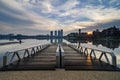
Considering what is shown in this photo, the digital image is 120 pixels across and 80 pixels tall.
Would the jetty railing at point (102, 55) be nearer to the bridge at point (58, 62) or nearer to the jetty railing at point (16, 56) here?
the bridge at point (58, 62)

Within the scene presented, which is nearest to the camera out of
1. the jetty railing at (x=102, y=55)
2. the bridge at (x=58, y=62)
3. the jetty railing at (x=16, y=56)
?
the bridge at (x=58, y=62)

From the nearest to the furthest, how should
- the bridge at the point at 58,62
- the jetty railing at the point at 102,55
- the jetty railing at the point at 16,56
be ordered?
the bridge at the point at 58,62 < the jetty railing at the point at 16,56 < the jetty railing at the point at 102,55

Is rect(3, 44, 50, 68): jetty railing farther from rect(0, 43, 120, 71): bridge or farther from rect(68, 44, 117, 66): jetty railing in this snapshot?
rect(68, 44, 117, 66): jetty railing

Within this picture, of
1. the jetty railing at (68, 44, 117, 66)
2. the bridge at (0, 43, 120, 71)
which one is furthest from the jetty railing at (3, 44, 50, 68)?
the jetty railing at (68, 44, 117, 66)

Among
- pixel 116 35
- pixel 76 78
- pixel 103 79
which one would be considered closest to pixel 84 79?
pixel 76 78

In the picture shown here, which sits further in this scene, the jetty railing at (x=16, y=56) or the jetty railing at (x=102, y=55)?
the jetty railing at (x=102, y=55)

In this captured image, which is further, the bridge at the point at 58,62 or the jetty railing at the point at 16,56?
the jetty railing at the point at 16,56

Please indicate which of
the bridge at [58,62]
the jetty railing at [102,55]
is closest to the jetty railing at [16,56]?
the bridge at [58,62]

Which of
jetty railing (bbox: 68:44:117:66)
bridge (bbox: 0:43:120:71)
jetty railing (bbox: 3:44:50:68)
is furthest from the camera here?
jetty railing (bbox: 68:44:117:66)

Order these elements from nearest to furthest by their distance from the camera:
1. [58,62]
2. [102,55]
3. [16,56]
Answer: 1. [58,62]
2. [102,55]
3. [16,56]

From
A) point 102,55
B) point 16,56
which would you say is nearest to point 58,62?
point 102,55

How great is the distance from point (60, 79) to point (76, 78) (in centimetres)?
98

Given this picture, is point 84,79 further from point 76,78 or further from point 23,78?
point 23,78

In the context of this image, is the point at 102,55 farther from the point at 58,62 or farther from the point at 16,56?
the point at 16,56
